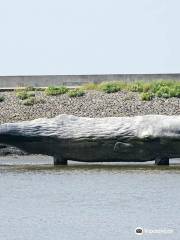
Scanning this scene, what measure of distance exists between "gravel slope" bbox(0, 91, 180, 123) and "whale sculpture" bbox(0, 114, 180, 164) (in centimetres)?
1219

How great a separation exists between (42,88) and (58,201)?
3102cm

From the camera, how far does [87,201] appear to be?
104ft

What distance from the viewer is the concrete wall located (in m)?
65.4

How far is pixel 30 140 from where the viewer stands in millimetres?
41031

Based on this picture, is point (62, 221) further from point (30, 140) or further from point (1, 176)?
point (30, 140)

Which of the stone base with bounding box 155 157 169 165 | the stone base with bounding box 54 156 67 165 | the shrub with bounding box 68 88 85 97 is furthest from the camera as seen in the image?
the shrub with bounding box 68 88 85 97

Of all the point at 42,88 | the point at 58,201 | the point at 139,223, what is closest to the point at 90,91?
the point at 42,88

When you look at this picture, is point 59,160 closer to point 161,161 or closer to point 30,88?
point 161,161

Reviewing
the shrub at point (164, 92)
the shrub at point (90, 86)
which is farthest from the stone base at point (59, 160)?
the shrub at point (90, 86)

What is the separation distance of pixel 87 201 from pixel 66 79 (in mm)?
35424

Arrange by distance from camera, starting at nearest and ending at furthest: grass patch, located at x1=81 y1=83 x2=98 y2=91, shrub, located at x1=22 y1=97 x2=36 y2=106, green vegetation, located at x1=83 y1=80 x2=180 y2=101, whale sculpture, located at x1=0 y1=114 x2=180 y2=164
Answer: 1. whale sculpture, located at x1=0 y1=114 x2=180 y2=164
2. shrub, located at x1=22 y1=97 x2=36 y2=106
3. green vegetation, located at x1=83 y1=80 x2=180 y2=101
4. grass patch, located at x1=81 y1=83 x2=98 y2=91

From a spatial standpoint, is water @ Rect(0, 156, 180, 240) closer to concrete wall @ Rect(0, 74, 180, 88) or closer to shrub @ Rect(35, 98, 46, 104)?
shrub @ Rect(35, 98, 46, 104)

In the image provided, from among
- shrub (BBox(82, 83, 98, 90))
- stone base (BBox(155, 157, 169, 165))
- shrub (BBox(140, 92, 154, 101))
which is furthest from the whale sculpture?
shrub (BBox(82, 83, 98, 90))

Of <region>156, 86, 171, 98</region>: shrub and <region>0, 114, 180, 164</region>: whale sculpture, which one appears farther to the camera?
<region>156, 86, 171, 98</region>: shrub
